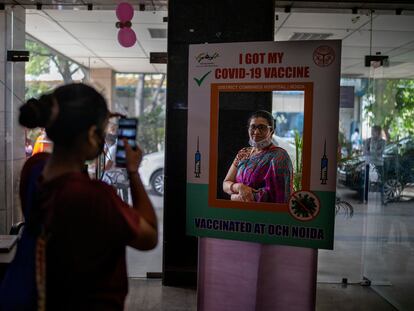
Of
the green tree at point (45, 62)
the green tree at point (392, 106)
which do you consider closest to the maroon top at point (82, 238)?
the green tree at point (392, 106)

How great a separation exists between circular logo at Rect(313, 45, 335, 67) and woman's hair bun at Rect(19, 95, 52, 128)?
1.63 meters

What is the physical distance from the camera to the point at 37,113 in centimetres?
132

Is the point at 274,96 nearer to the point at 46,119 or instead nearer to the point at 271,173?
the point at 271,173

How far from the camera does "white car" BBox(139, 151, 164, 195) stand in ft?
24.4

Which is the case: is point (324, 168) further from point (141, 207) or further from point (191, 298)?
point (191, 298)

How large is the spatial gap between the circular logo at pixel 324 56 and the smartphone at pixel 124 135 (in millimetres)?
1349

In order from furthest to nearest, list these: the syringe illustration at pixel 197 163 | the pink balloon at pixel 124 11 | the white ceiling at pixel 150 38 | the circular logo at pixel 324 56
A: 1. the white ceiling at pixel 150 38
2. the pink balloon at pixel 124 11
3. the syringe illustration at pixel 197 163
4. the circular logo at pixel 324 56

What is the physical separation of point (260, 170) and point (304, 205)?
0.33 meters

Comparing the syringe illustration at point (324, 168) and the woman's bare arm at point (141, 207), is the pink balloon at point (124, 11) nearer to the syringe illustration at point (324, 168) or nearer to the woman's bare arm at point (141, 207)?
the syringe illustration at point (324, 168)

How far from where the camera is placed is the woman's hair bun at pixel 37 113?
4.16ft

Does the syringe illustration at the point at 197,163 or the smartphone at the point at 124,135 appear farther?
the syringe illustration at the point at 197,163

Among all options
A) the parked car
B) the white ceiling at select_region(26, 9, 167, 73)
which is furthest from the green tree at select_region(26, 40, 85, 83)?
the parked car

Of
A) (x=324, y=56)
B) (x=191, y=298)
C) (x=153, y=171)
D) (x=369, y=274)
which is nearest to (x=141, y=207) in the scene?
(x=324, y=56)

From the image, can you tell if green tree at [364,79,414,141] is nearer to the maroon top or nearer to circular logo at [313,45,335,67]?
circular logo at [313,45,335,67]
